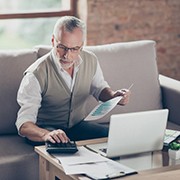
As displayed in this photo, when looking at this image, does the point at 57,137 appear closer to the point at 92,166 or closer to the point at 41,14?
the point at 92,166

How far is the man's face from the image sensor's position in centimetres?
307

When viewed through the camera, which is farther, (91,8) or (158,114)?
(91,8)

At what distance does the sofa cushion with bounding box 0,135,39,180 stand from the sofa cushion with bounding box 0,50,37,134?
0.24 m

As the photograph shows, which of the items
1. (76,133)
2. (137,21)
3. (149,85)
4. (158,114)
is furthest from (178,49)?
(158,114)

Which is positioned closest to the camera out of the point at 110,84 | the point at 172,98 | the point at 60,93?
the point at 60,93

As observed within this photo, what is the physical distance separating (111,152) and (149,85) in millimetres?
1245

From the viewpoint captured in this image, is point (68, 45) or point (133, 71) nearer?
point (68, 45)

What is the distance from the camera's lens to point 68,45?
121 inches

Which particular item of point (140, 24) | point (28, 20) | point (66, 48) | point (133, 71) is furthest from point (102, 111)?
point (140, 24)

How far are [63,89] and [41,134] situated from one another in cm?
41

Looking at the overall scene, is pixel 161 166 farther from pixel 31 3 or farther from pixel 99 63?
pixel 31 3

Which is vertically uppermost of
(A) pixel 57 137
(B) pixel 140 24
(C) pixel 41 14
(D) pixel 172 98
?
(C) pixel 41 14

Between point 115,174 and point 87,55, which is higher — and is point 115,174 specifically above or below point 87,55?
below

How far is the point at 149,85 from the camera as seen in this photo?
3.87 m
